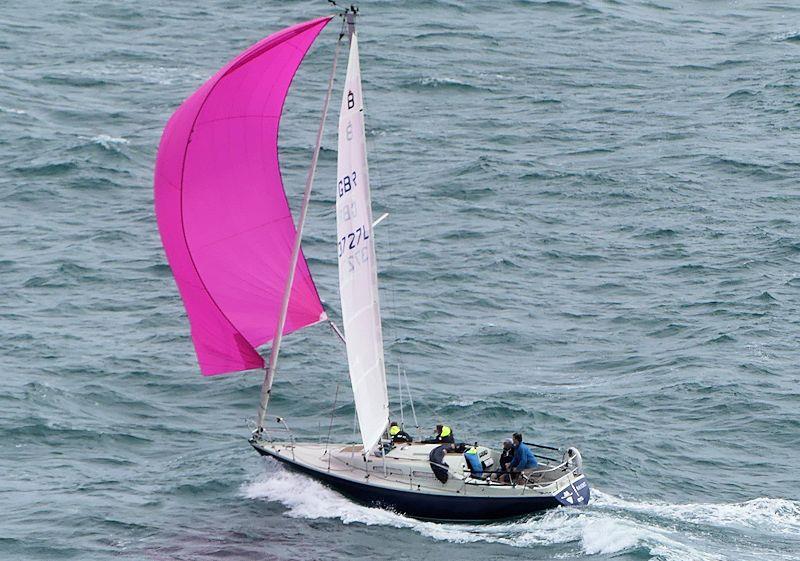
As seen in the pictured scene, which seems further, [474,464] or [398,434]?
[398,434]

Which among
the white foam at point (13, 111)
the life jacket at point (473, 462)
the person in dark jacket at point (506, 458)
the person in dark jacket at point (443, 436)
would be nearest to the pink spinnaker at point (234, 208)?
the person in dark jacket at point (443, 436)

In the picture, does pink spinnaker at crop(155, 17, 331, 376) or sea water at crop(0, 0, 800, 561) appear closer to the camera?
pink spinnaker at crop(155, 17, 331, 376)

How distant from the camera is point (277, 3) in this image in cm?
7969

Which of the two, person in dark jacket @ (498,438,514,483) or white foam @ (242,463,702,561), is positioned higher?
person in dark jacket @ (498,438,514,483)

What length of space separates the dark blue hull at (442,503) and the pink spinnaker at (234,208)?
375cm

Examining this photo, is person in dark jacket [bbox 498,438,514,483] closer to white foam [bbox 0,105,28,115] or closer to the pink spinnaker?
the pink spinnaker

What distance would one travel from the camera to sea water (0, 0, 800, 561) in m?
34.5

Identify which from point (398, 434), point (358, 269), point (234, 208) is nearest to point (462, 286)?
point (398, 434)

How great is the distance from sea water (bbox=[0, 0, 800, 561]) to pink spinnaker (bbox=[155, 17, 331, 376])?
4.27m

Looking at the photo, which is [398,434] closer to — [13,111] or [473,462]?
[473,462]

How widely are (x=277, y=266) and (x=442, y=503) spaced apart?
648cm

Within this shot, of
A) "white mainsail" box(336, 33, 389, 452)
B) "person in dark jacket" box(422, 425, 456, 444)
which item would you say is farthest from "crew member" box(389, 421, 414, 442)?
"white mainsail" box(336, 33, 389, 452)

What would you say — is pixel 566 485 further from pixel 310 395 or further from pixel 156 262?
pixel 156 262

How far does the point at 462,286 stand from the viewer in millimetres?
48844
